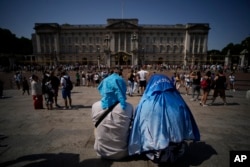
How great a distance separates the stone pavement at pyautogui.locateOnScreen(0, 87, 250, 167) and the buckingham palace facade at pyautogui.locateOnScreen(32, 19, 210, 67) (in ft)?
215

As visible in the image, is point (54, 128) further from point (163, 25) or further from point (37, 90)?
point (163, 25)

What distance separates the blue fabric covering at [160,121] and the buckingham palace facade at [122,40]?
68188mm

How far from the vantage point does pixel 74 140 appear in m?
4.27

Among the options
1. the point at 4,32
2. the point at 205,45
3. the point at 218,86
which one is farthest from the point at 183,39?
the point at 4,32

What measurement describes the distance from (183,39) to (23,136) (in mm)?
79307

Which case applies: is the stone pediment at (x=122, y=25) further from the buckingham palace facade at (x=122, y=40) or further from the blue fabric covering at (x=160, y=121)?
the blue fabric covering at (x=160, y=121)

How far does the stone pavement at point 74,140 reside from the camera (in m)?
3.33

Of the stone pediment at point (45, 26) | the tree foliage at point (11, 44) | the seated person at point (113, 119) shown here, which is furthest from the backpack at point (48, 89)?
the stone pediment at point (45, 26)

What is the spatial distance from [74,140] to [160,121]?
251 centimetres

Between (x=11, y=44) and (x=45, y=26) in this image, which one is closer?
(x=45, y=26)

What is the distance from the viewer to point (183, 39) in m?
74.8

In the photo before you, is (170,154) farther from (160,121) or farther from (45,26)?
(45,26)

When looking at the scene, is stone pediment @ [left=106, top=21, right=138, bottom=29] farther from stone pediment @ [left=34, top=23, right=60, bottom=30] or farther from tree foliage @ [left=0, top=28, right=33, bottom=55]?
tree foliage @ [left=0, top=28, right=33, bottom=55]

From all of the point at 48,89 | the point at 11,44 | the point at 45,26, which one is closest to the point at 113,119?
the point at 48,89
